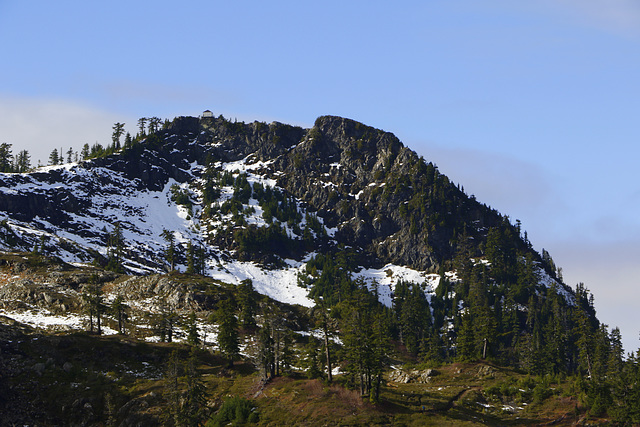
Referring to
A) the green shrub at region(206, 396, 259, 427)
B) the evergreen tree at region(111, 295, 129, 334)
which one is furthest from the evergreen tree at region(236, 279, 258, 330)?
the green shrub at region(206, 396, 259, 427)

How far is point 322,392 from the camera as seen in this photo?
83.2m

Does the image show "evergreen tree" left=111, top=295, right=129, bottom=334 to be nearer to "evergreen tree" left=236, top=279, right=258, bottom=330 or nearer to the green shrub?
"evergreen tree" left=236, top=279, right=258, bottom=330

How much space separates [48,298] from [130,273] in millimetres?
49588

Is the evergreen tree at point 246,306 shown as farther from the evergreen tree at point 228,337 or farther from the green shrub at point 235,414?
the green shrub at point 235,414

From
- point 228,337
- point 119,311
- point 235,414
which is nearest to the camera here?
point 235,414

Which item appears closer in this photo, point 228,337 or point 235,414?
point 235,414

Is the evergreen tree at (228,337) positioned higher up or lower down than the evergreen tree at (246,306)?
lower down

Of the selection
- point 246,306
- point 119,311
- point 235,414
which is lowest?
point 235,414

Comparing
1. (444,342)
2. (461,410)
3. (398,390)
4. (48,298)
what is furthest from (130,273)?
(461,410)

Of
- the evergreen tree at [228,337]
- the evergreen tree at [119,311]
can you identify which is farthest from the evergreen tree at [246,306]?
the evergreen tree at [228,337]

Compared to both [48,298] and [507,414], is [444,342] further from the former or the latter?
[48,298]

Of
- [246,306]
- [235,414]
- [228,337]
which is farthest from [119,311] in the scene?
[235,414]

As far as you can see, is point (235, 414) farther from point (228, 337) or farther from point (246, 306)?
point (246, 306)

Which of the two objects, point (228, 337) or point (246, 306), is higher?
point (246, 306)
